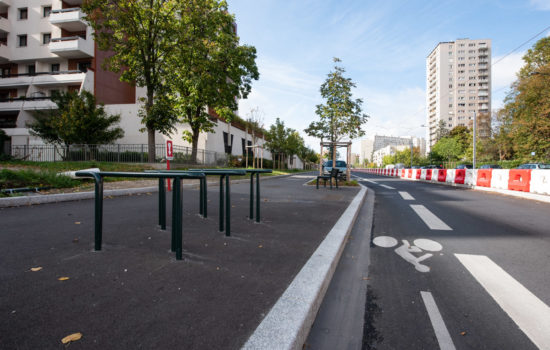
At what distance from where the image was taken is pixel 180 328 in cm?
168

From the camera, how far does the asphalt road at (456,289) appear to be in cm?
183

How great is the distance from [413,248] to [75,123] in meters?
22.2

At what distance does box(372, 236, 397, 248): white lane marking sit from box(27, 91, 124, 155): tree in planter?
21.5 metres

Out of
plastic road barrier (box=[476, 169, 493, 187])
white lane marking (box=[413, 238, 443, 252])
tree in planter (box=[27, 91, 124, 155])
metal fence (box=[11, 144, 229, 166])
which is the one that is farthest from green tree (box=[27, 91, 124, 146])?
plastic road barrier (box=[476, 169, 493, 187])

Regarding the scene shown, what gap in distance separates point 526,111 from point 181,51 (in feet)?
116

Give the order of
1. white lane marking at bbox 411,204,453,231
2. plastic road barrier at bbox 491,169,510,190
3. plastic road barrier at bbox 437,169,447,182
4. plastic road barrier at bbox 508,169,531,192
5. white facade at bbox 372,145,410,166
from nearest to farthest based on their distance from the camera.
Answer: white lane marking at bbox 411,204,453,231, plastic road barrier at bbox 508,169,531,192, plastic road barrier at bbox 491,169,510,190, plastic road barrier at bbox 437,169,447,182, white facade at bbox 372,145,410,166

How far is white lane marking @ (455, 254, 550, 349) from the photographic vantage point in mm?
1863

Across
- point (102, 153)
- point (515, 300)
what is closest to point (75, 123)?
point (102, 153)

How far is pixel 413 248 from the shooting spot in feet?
12.6

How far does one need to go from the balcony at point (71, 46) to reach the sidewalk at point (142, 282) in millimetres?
29085

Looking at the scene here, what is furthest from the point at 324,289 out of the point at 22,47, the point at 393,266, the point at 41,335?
the point at 22,47

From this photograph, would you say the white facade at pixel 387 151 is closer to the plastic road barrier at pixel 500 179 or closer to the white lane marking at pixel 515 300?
the plastic road barrier at pixel 500 179

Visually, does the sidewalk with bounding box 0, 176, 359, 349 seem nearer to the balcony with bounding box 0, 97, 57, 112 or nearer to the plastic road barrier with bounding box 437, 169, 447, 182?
the plastic road barrier with bounding box 437, 169, 447, 182

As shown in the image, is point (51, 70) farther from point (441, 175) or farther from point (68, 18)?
point (441, 175)
